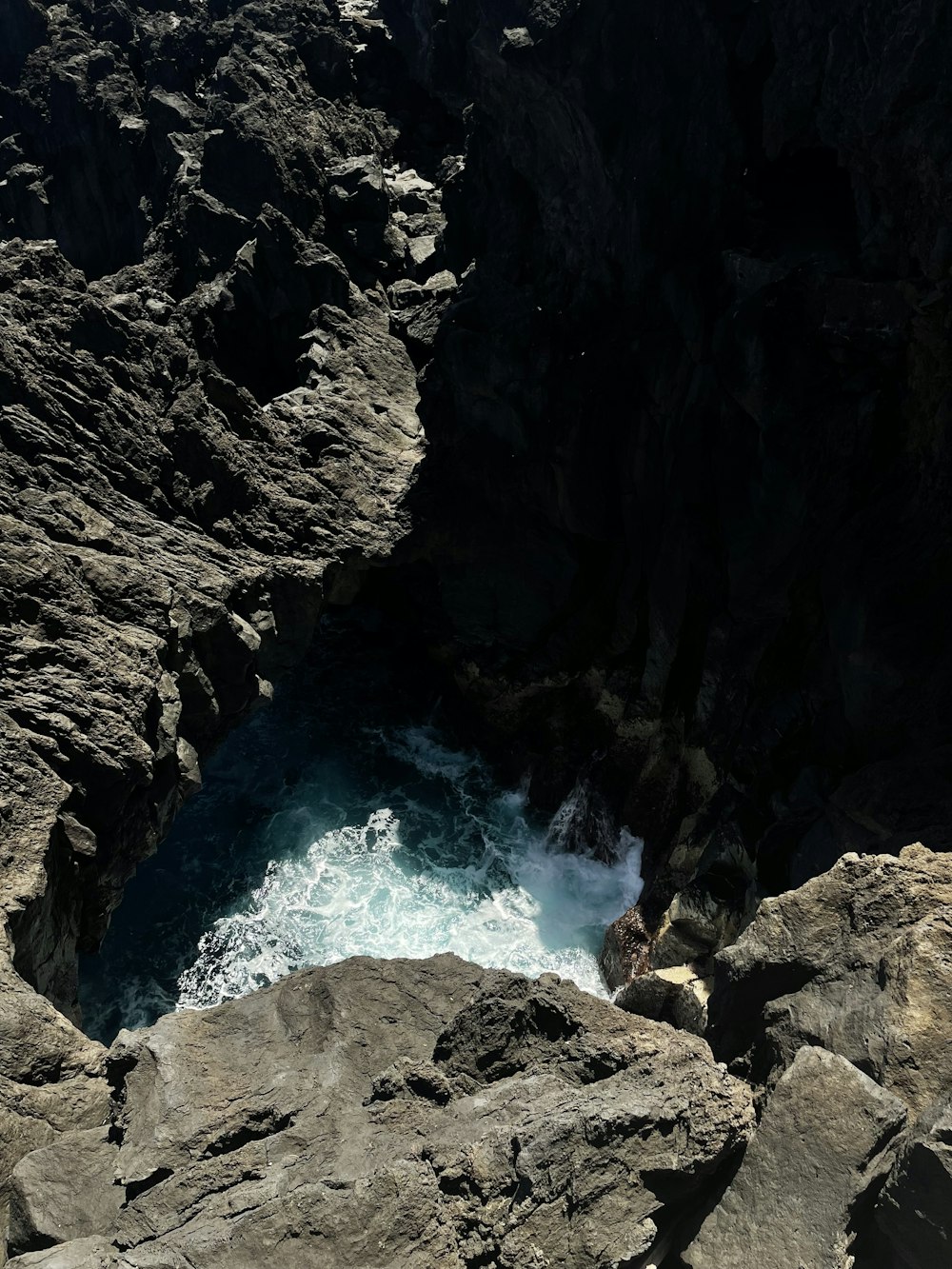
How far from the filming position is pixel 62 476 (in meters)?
21.7

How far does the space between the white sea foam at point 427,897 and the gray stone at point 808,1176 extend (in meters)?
14.8

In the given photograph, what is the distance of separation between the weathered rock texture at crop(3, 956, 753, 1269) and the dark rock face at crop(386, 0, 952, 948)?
8.60 metres

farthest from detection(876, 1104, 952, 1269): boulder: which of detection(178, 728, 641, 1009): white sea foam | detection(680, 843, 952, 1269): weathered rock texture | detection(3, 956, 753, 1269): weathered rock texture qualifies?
detection(178, 728, 641, 1009): white sea foam

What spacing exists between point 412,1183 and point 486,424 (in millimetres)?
23315

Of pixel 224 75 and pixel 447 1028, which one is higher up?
pixel 224 75

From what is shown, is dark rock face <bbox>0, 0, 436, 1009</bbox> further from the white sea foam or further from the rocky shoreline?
the white sea foam

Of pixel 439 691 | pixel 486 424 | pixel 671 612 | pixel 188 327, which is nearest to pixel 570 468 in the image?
pixel 486 424

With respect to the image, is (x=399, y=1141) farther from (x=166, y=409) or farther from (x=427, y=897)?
(x=166, y=409)

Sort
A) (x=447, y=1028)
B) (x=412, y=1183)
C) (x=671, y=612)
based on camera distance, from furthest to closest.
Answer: (x=671, y=612), (x=447, y=1028), (x=412, y=1183)

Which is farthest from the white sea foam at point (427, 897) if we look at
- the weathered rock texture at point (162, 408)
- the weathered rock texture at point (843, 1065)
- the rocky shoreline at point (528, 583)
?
the weathered rock texture at point (843, 1065)

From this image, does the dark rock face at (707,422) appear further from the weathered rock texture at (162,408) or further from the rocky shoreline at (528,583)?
the weathered rock texture at (162,408)

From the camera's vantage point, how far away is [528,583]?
30297 millimetres

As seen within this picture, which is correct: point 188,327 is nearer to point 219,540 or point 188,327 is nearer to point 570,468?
point 219,540

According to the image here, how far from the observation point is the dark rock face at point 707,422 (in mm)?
18625
